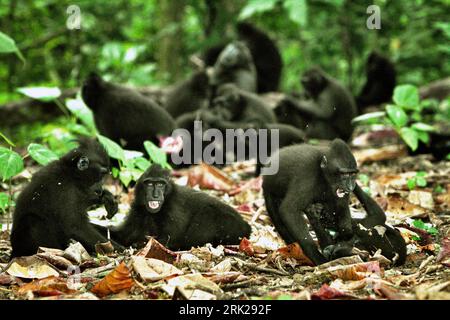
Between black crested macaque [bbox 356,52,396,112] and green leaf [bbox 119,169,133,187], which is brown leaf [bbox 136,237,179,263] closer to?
green leaf [bbox 119,169,133,187]

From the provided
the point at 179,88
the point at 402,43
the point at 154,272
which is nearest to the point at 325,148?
the point at 154,272

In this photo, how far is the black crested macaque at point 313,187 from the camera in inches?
215

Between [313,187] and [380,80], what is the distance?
9.46 meters

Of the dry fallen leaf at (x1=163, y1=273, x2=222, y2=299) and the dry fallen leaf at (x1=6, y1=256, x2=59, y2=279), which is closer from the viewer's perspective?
the dry fallen leaf at (x1=163, y1=273, x2=222, y2=299)

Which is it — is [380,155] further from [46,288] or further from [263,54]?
[263,54]

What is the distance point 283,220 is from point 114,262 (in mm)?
1439

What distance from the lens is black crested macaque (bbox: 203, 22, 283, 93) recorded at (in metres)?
15.9

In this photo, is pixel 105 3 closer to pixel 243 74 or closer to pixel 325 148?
pixel 243 74

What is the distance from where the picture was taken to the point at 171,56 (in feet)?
47.3

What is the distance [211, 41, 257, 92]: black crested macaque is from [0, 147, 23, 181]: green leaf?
8.38m

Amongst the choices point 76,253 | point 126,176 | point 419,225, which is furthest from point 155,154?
point 419,225

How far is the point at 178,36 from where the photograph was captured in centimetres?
1384

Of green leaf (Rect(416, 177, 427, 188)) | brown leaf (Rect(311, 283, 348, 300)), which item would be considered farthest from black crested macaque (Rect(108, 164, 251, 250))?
green leaf (Rect(416, 177, 427, 188))
